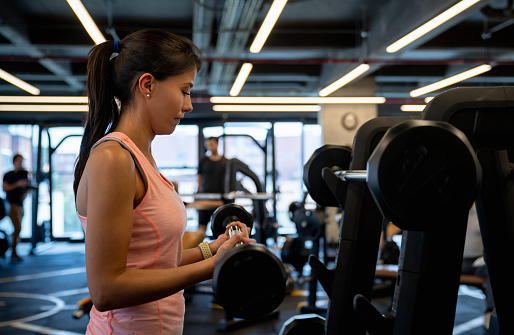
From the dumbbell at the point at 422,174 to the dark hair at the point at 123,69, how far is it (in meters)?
0.51

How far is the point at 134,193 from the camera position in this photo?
92 centimetres

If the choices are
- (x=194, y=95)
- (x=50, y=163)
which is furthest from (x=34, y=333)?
(x=194, y=95)

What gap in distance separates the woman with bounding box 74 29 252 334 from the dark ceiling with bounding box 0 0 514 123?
3.50m

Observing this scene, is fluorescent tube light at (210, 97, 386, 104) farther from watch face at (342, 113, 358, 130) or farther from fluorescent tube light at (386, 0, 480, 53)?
fluorescent tube light at (386, 0, 480, 53)

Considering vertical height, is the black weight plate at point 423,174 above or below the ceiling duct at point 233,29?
below

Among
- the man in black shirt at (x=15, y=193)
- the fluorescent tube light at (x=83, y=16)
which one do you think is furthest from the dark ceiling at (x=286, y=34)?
the man in black shirt at (x=15, y=193)

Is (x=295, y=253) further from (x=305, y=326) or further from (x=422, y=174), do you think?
(x=422, y=174)

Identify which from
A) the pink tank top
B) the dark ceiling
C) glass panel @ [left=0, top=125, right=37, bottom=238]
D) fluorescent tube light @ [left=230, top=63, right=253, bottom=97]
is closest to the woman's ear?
the pink tank top

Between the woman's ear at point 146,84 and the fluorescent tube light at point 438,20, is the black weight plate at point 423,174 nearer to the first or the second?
the woman's ear at point 146,84

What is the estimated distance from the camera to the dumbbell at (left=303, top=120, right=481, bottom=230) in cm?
83

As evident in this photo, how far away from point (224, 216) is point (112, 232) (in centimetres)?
65

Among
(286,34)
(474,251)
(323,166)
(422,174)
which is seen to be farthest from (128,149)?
(286,34)

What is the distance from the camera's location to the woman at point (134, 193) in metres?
0.88

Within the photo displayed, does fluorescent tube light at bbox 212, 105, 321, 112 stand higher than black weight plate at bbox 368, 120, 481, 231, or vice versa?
fluorescent tube light at bbox 212, 105, 321, 112
